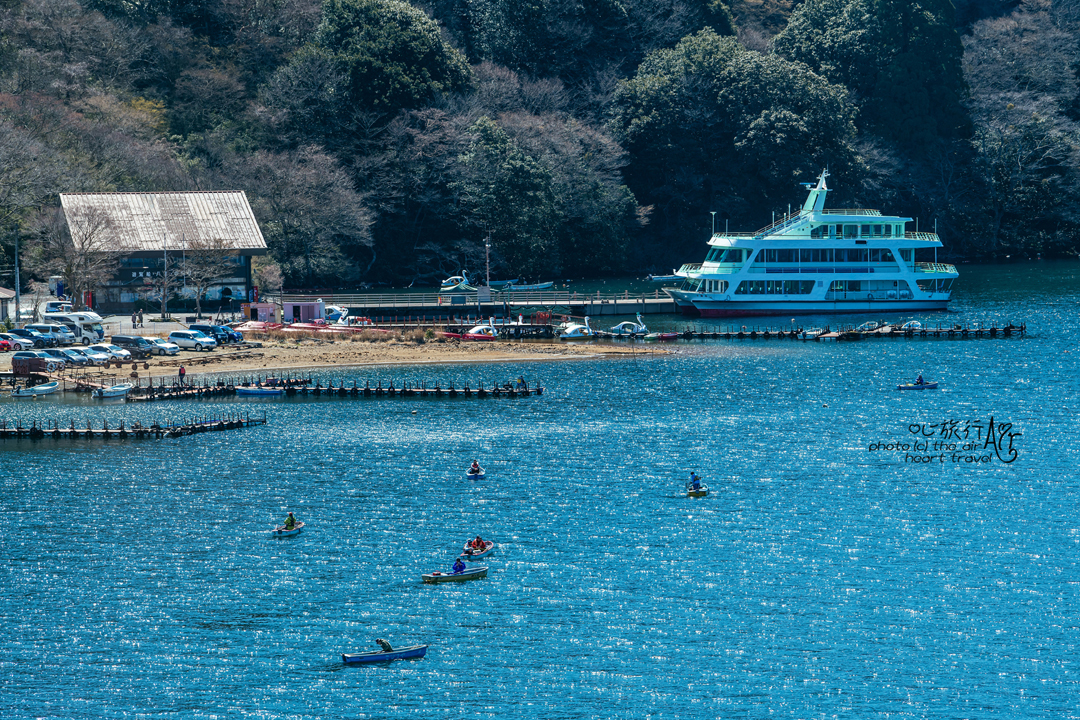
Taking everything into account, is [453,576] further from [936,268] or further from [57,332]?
[936,268]

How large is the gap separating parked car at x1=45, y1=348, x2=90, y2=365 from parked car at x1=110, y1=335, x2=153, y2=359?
156 inches

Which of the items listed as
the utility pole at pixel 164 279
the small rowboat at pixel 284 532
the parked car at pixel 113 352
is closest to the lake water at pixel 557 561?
the small rowboat at pixel 284 532

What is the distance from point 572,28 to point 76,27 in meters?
53.8

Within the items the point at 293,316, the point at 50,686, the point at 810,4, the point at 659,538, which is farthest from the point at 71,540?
the point at 810,4

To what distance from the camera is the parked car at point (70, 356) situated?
3521 inches

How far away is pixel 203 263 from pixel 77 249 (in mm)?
9545

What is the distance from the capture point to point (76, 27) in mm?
141375

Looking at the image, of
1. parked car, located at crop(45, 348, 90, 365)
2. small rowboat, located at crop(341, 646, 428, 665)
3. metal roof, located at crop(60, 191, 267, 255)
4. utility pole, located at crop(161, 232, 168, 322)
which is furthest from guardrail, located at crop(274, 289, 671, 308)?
small rowboat, located at crop(341, 646, 428, 665)

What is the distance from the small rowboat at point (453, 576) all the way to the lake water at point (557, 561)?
→ 0.41 m

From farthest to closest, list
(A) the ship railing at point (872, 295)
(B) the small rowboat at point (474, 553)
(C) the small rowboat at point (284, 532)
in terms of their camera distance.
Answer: (A) the ship railing at point (872, 295) < (C) the small rowboat at point (284, 532) < (B) the small rowboat at point (474, 553)

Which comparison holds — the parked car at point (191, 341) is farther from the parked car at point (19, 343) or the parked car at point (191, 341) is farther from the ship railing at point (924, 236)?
the ship railing at point (924, 236)

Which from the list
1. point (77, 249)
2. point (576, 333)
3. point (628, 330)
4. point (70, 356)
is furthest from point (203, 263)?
point (628, 330)

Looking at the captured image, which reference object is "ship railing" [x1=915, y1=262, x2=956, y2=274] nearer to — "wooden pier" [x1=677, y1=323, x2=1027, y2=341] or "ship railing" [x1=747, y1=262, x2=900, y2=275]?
"ship railing" [x1=747, y1=262, x2=900, y2=275]

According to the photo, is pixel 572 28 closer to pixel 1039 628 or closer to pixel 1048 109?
pixel 1048 109
